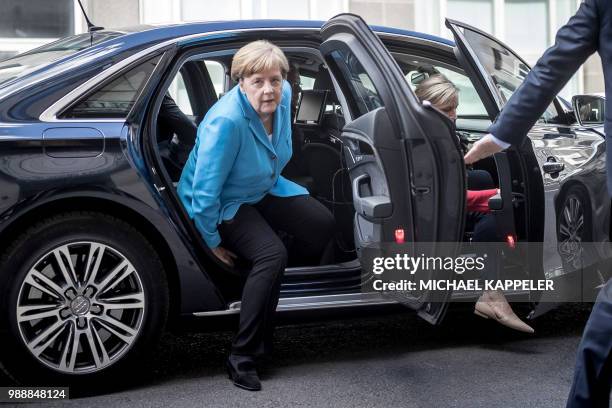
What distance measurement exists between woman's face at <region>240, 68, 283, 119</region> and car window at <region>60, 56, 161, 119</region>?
38cm

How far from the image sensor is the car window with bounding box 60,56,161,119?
4.28 metres

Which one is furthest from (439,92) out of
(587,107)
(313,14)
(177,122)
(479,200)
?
(313,14)

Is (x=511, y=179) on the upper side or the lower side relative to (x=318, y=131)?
lower

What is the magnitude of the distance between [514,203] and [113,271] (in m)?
1.69

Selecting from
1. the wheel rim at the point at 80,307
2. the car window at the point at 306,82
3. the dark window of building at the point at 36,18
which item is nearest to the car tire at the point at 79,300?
the wheel rim at the point at 80,307

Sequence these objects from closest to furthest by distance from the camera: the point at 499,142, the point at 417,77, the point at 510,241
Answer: the point at 499,142 < the point at 510,241 < the point at 417,77

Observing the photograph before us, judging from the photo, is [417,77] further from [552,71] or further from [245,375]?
[552,71]

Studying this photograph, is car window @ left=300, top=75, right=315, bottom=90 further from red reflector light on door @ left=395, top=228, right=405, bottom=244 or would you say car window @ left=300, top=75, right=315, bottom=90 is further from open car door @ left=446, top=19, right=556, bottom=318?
red reflector light on door @ left=395, top=228, right=405, bottom=244

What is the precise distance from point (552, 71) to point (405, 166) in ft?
3.18

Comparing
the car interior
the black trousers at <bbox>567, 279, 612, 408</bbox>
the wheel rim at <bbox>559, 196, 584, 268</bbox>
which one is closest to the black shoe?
the car interior

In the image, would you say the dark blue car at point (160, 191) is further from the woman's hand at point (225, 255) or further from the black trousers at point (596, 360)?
the black trousers at point (596, 360)

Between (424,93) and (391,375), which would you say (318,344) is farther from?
(424,93)

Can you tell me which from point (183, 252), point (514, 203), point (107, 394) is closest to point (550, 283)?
point (514, 203)

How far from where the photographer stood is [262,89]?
447 centimetres
